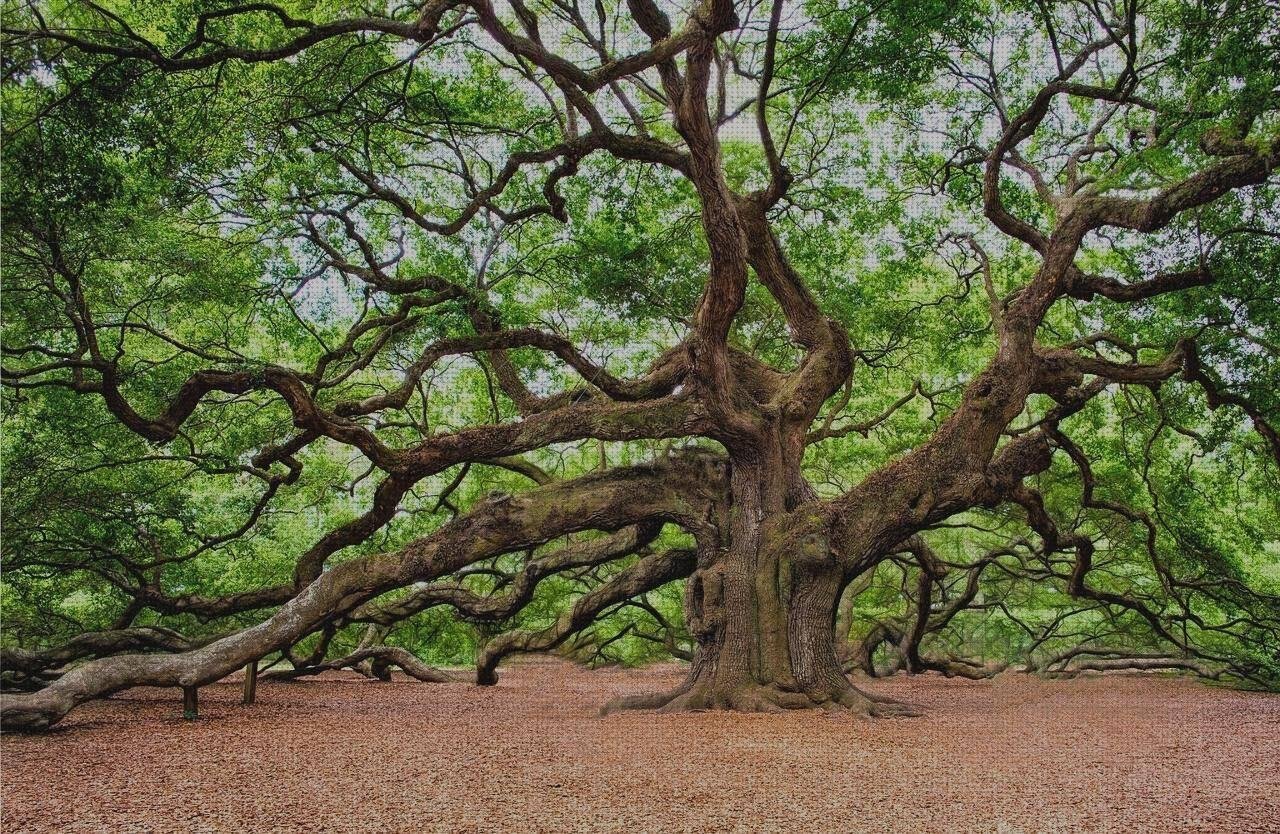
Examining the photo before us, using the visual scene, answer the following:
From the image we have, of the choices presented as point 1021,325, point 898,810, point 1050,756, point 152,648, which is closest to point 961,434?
point 1021,325

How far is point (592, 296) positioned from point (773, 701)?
509cm

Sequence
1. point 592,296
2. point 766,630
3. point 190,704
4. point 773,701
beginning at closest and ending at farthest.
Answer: point 190,704 < point 773,701 < point 766,630 < point 592,296

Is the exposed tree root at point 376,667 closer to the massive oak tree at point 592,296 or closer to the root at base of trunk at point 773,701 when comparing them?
the massive oak tree at point 592,296

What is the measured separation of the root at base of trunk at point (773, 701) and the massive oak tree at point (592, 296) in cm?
5

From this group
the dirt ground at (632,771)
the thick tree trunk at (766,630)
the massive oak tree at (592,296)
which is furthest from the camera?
→ the thick tree trunk at (766,630)

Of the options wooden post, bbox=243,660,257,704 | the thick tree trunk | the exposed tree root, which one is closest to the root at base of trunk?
the thick tree trunk

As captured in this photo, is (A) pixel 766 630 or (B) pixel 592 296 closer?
(A) pixel 766 630

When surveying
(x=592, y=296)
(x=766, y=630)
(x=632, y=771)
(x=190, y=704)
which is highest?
(x=592, y=296)

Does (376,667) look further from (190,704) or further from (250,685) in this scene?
(190,704)

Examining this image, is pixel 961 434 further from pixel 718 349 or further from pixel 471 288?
pixel 471 288

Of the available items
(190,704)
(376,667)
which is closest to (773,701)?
(190,704)

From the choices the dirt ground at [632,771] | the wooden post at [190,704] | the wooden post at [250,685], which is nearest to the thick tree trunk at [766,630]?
the dirt ground at [632,771]

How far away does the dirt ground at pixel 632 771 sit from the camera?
3.55 m

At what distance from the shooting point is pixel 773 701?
7117mm
